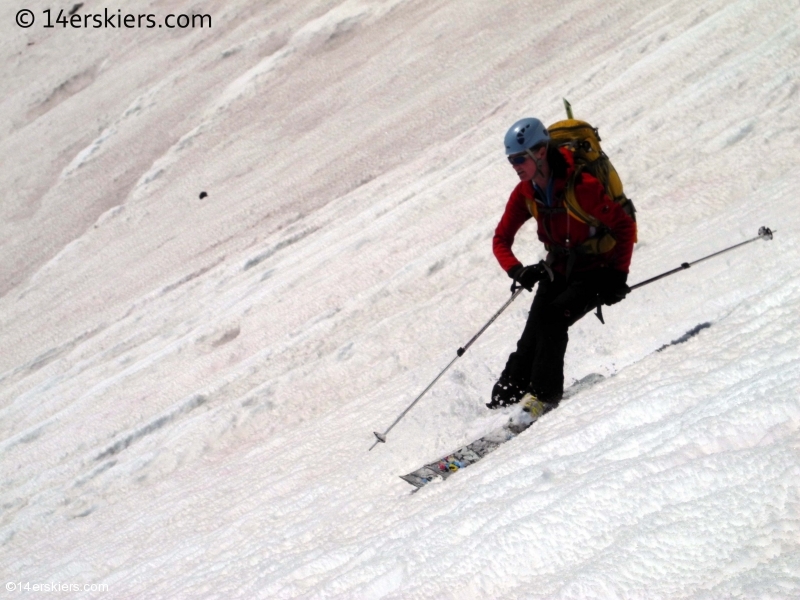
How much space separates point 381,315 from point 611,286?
533 centimetres

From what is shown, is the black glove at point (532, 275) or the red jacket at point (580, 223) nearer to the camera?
the red jacket at point (580, 223)

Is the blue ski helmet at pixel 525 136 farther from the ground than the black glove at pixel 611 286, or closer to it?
farther from the ground

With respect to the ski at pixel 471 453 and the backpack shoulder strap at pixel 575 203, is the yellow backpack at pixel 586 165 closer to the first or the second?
the backpack shoulder strap at pixel 575 203

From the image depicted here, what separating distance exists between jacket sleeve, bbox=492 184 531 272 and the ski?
1108mm

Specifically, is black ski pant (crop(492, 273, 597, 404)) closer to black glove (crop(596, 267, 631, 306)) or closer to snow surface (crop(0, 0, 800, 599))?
black glove (crop(596, 267, 631, 306))

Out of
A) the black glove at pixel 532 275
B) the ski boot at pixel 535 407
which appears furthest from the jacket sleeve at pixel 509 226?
the ski boot at pixel 535 407

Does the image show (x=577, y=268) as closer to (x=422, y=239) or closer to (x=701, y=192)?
(x=701, y=192)

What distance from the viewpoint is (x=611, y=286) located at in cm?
594

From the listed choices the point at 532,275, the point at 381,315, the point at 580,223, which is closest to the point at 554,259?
the point at 532,275

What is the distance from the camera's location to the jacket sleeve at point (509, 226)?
640 cm

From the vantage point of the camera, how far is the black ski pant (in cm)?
599

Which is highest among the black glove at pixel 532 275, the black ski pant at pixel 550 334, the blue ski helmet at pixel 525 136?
the blue ski helmet at pixel 525 136

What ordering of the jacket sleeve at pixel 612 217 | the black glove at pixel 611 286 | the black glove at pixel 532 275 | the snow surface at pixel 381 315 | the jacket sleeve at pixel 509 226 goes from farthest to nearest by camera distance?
1. the jacket sleeve at pixel 509 226
2. the black glove at pixel 532 275
3. the black glove at pixel 611 286
4. the jacket sleeve at pixel 612 217
5. the snow surface at pixel 381 315

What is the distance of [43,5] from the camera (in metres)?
31.6
